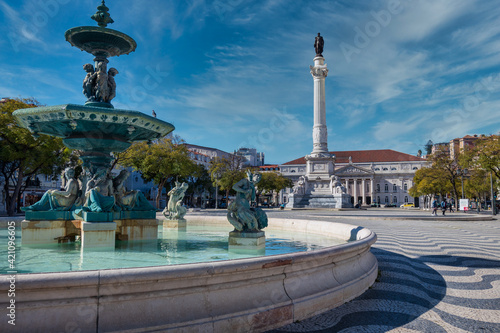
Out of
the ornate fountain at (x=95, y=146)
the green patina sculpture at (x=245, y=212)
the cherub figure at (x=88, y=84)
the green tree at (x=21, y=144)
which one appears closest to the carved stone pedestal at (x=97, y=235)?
the ornate fountain at (x=95, y=146)

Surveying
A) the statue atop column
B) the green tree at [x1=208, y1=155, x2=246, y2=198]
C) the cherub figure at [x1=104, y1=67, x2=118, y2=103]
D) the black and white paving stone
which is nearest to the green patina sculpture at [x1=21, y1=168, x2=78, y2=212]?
the cherub figure at [x1=104, y1=67, x2=118, y2=103]

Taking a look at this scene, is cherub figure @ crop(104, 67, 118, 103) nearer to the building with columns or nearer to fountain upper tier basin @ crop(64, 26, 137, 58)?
fountain upper tier basin @ crop(64, 26, 137, 58)

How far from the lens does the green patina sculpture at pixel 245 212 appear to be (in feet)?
22.8

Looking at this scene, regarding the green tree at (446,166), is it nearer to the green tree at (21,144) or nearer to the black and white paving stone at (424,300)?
the black and white paving stone at (424,300)

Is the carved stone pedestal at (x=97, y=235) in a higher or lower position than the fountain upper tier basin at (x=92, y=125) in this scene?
lower

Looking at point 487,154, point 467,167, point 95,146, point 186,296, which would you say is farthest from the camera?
point 467,167

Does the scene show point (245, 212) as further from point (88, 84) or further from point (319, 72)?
point (319, 72)

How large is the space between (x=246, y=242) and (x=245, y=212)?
0.60 metres

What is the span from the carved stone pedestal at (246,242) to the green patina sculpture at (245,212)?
13 centimetres

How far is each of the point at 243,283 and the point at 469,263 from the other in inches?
247

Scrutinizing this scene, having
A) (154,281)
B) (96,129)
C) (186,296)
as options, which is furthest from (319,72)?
(154,281)

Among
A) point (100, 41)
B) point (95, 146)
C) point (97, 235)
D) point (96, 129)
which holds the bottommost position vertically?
point (97, 235)

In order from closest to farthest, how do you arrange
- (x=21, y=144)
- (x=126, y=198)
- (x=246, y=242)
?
(x=246, y=242) → (x=126, y=198) → (x=21, y=144)

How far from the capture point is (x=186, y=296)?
328cm
